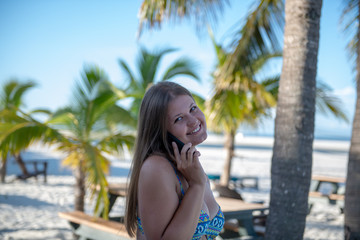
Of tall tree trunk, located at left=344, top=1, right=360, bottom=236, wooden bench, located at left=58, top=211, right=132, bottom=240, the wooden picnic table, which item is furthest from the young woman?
tall tree trunk, located at left=344, top=1, right=360, bottom=236

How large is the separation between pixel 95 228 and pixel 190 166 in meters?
2.85

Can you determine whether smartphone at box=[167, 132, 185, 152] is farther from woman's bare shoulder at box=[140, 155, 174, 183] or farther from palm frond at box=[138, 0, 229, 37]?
palm frond at box=[138, 0, 229, 37]

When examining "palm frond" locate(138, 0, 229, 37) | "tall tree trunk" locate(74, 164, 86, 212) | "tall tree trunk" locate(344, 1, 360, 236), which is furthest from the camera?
"tall tree trunk" locate(74, 164, 86, 212)

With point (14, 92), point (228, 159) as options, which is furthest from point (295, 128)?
point (14, 92)

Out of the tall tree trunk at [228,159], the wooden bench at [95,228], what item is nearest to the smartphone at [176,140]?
the wooden bench at [95,228]

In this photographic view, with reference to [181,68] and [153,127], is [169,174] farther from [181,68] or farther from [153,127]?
[181,68]

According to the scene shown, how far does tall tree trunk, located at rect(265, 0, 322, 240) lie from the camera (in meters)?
3.19

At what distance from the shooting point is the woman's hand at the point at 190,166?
1.33 meters

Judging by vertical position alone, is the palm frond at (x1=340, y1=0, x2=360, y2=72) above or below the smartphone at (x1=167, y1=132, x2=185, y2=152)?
above

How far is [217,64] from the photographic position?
31.7ft

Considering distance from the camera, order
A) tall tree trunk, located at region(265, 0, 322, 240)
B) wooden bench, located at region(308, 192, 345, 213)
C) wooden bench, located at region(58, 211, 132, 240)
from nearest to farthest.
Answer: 1. tall tree trunk, located at region(265, 0, 322, 240)
2. wooden bench, located at region(58, 211, 132, 240)
3. wooden bench, located at region(308, 192, 345, 213)

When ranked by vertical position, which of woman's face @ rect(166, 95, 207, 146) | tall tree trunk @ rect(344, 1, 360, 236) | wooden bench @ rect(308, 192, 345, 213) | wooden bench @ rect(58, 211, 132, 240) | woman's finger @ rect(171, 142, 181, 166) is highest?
woman's face @ rect(166, 95, 207, 146)

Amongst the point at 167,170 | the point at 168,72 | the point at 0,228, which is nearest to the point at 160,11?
the point at 168,72

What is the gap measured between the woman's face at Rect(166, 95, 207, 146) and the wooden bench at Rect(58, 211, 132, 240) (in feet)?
7.78
